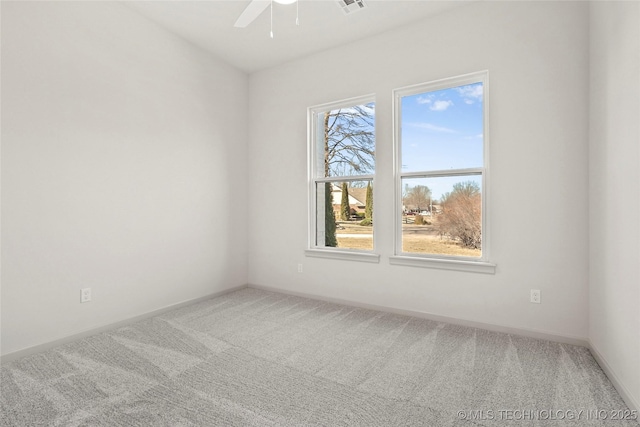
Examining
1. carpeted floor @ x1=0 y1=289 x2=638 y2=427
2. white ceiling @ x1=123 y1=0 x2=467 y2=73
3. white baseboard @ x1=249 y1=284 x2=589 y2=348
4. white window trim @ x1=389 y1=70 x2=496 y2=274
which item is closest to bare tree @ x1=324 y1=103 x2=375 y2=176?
white window trim @ x1=389 y1=70 x2=496 y2=274

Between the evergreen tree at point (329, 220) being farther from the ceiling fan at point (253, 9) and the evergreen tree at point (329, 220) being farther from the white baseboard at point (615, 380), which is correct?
the white baseboard at point (615, 380)

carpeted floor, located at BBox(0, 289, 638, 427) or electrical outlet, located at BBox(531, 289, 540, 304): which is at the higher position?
electrical outlet, located at BBox(531, 289, 540, 304)

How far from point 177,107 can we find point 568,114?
371 centimetres

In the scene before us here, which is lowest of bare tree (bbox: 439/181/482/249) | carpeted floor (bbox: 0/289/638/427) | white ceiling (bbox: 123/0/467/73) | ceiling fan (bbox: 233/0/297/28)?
carpeted floor (bbox: 0/289/638/427)

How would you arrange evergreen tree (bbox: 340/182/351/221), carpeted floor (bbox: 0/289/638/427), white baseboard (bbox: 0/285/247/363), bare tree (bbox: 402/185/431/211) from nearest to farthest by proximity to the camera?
1. carpeted floor (bbox: 0/289/638/427)
2. white baseboard (bbox: 0/285/247/363)
3. bare tree (bbox: 402/185/431/211)
4. evergreen tree (bbox: 340/182/351/221)

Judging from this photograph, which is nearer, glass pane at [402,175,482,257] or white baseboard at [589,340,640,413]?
white baseboard at [589,340,640,413]

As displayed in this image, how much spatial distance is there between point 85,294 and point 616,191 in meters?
4.03

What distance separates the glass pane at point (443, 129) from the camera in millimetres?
3064

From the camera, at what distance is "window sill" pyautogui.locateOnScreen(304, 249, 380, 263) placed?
3.52 m

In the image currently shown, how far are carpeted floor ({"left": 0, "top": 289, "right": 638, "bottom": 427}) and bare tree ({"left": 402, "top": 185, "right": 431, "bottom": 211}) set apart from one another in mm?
1186

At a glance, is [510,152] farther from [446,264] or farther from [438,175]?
[446,264]

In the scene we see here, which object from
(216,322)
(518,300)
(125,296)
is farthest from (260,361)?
(518,300)

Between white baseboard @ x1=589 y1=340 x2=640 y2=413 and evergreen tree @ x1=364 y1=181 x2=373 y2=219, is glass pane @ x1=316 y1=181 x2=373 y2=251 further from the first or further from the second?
white baseboard @ x1=589 y1=340 x2=640 y2=413

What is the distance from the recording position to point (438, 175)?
3.22m
